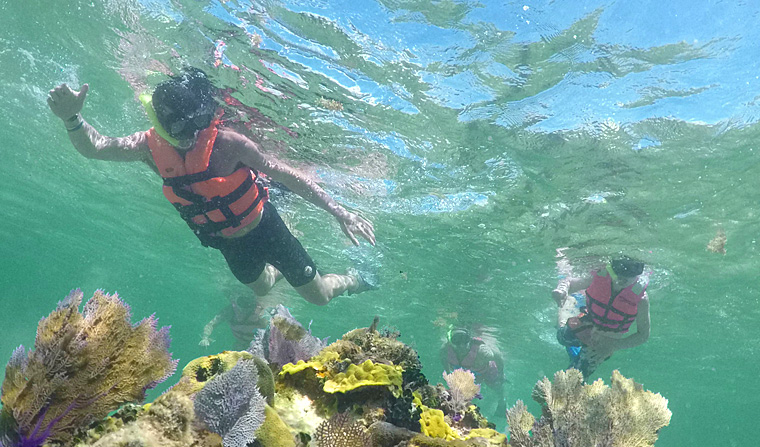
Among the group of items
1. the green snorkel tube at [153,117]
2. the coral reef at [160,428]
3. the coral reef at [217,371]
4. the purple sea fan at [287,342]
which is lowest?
the coral reef at [160,428]

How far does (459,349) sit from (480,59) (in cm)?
1406

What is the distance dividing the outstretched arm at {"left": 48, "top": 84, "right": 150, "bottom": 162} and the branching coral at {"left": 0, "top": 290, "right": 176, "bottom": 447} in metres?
4.01

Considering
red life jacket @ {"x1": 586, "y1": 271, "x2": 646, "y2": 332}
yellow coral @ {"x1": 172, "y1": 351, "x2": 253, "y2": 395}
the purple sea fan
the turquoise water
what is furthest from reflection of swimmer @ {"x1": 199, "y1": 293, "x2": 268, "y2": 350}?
red life jacket @ {"x1": 586, "y1": 271, "x2": 646, "y2": 332}

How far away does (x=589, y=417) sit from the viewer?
3.26 meters

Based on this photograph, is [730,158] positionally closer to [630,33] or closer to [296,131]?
[630,33]

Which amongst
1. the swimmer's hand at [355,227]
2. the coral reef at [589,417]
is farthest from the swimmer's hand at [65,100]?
the coral reef at [589,417]

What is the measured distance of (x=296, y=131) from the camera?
1175 cm

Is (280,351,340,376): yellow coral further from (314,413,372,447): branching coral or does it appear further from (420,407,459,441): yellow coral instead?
(420,407,459,441): yellow coral

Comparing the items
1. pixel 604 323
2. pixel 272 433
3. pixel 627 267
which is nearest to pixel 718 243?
pixel 627 267

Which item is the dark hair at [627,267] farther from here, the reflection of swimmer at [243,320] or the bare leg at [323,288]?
the reflection of swimmer at [243,320]

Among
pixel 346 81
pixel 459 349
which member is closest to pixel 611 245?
pixel 459 349

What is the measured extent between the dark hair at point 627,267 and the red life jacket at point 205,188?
12498 mm

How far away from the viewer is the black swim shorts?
26.0 ft

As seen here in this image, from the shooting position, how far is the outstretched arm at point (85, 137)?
220 inches
